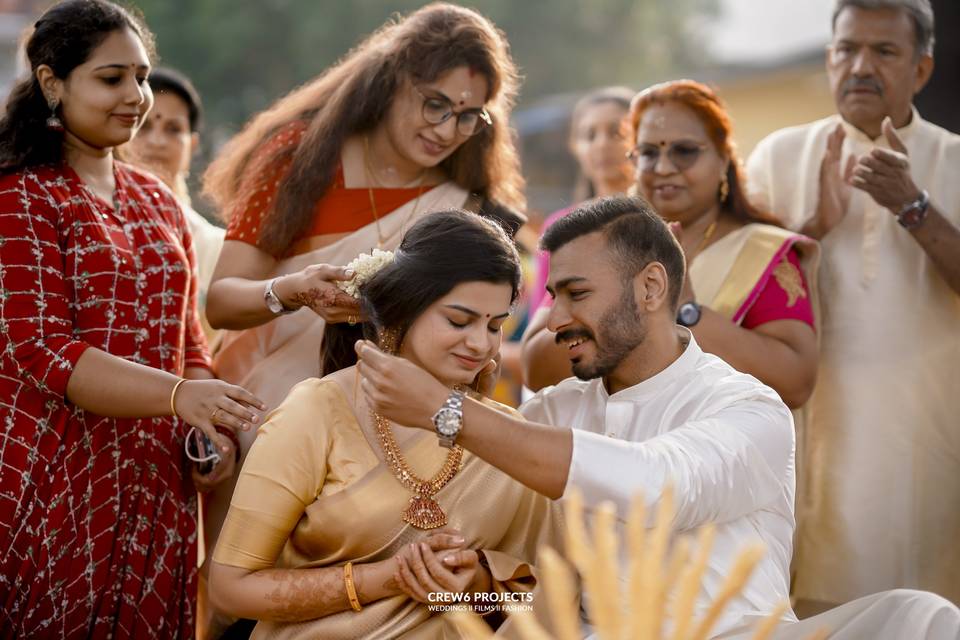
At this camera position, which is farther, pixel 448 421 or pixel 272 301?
pixel 272 301

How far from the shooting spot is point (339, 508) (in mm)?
3064

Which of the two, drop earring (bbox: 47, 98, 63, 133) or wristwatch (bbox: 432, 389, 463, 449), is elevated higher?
drop earring (bbox: 47, 98, 63, 133)

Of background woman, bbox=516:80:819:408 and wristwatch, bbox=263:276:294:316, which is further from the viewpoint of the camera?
background woman, bbox=516:80:819:408

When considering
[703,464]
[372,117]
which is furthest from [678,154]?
[703,464]

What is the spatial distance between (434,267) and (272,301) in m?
0.66

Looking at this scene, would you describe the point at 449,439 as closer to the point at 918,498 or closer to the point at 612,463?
the point at 612,463

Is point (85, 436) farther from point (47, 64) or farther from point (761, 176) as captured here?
point (761, 176)

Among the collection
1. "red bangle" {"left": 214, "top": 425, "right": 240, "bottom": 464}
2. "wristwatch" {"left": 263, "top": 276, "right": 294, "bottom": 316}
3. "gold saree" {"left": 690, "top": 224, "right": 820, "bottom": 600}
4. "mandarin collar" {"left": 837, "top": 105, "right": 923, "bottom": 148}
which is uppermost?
"mandarin collar" {"left": 837, "top": 105, "right": 923, "bottom": 148}

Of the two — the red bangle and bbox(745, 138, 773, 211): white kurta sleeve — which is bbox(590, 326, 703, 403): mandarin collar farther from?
bbox(745, 138, 773, 211): white kurta sleeve

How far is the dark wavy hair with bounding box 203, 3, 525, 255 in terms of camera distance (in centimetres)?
391

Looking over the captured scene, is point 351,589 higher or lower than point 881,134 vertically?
lower

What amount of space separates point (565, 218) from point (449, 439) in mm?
972

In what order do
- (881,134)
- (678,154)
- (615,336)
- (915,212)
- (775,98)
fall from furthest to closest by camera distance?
1. (775,98)
2. (881,134)
3. (678,154)
4. (915,212)
5. (615,336)

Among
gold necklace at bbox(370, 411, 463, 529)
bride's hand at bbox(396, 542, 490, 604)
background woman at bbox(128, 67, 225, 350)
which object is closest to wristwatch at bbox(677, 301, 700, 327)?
gold necklace at bbox(370, 411, 463, 529)
